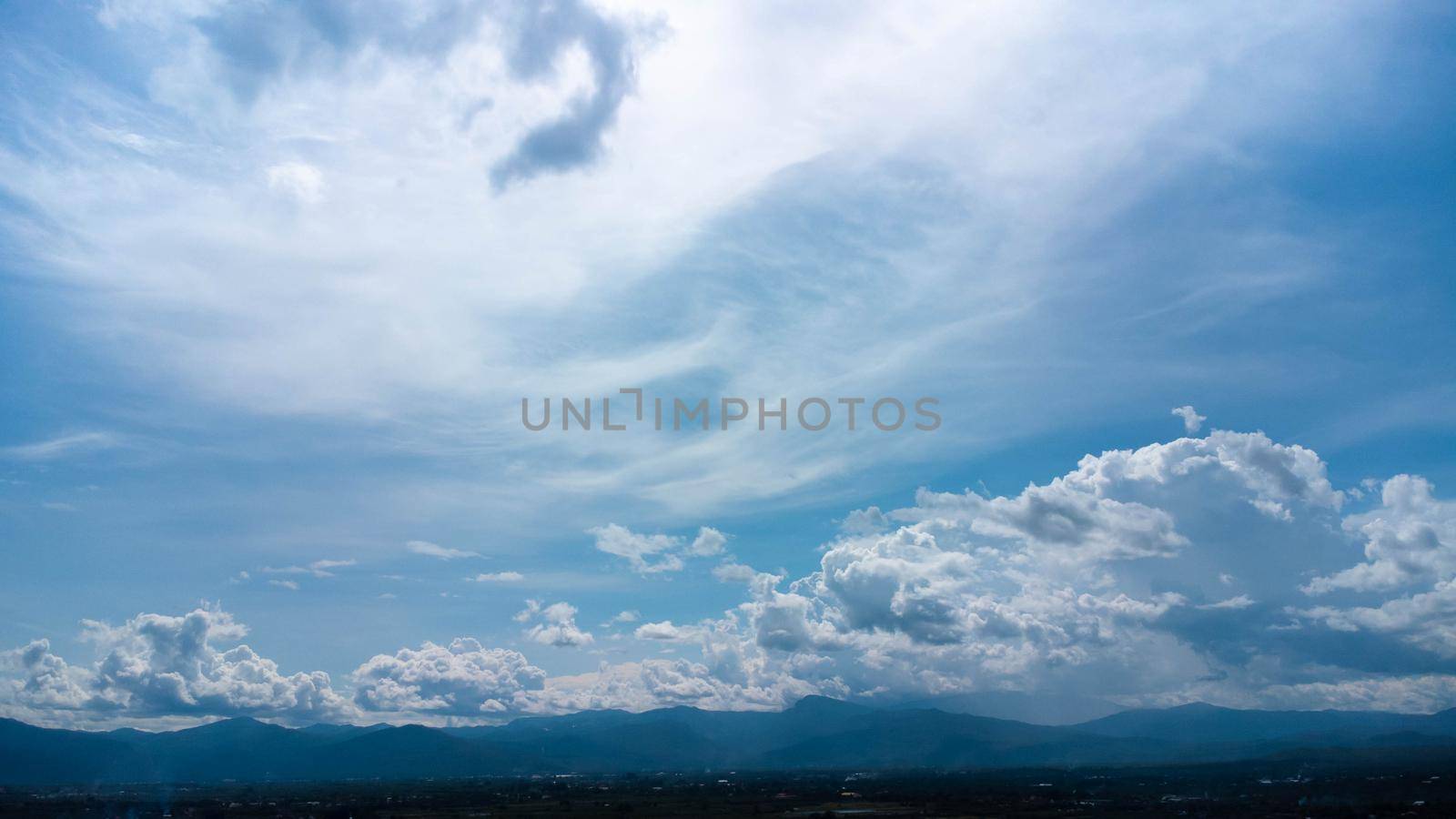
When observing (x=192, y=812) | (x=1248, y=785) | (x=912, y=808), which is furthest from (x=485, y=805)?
(x=1248, y=785)

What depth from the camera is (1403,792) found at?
14862cm

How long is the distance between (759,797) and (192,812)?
98.4 m

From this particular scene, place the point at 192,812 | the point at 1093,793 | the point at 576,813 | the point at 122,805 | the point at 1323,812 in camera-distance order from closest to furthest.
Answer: the point at 1323,812 < the point at 576,813 < the point at 192,812 < the point at 122,805 < the point at 1093,793

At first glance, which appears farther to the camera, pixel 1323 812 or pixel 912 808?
pixel 912 808

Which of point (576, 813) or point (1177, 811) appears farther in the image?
point (576, 813)

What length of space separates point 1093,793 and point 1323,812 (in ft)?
216

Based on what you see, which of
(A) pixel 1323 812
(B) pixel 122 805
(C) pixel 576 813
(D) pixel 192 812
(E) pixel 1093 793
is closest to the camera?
(A) pixel 1323 812

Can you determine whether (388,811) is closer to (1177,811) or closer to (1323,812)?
(1177,811)

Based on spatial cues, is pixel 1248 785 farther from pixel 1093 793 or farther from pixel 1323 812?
pixel 1323 812

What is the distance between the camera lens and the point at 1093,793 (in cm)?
17988

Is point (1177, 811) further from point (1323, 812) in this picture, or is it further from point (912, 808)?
point (912, 808)

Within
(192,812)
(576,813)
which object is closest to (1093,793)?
(576,813)

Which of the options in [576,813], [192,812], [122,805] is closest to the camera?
[576,813]

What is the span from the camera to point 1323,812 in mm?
118125
